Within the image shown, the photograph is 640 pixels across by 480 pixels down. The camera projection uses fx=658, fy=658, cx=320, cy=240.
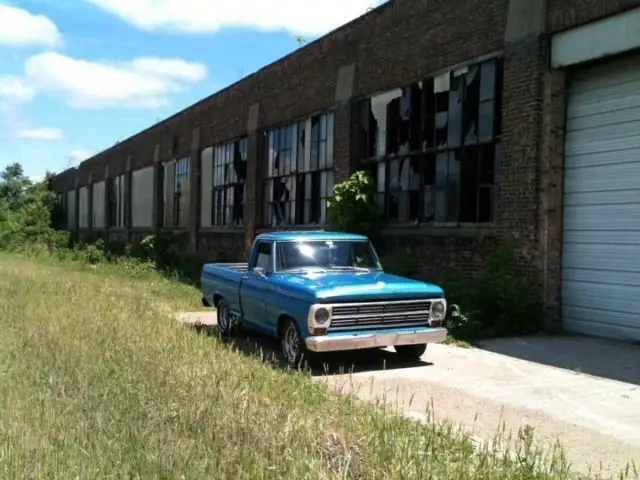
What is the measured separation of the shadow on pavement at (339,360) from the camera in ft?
27.2

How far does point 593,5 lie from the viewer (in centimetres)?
1042

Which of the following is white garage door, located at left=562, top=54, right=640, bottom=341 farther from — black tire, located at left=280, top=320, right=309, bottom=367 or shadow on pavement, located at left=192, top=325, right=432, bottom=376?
black tire, located at left=280, top=320, right=309, bottom=367

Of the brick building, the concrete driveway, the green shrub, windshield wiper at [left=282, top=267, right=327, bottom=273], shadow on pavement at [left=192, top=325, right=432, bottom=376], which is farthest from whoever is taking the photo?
the green shrub

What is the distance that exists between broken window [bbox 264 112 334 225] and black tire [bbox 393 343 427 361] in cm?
1016

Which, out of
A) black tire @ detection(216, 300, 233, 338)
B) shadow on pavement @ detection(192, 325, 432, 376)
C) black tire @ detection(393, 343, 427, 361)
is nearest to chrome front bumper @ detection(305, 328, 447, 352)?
shadow on pavement @ detection(192, 325, 432, 376)

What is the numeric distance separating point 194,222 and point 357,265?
20.5m

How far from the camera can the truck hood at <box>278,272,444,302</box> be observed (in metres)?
7.86

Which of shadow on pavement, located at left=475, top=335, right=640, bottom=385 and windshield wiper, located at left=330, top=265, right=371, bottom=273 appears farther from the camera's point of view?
windshield wiper, located at left=330, top=265, right=371, bottom=273

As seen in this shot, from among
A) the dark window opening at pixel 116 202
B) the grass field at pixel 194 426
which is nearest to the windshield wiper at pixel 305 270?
the grass field at pixel 194 426

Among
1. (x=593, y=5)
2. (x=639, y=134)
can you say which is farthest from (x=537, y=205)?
(x=593, y=5)

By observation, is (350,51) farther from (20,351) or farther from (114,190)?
(114,190)

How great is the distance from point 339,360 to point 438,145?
7003 mm

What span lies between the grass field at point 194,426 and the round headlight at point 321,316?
869mm

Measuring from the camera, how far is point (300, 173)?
68.3 feet
